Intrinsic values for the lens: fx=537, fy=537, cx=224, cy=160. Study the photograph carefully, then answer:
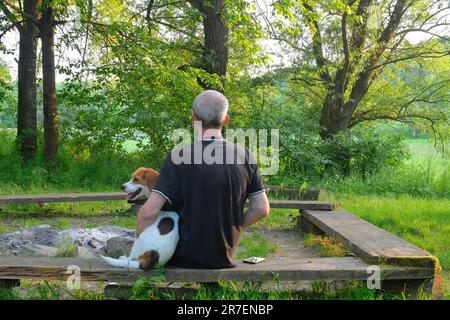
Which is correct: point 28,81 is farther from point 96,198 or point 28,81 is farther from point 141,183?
point 141,183

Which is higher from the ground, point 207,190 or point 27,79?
point 27,79

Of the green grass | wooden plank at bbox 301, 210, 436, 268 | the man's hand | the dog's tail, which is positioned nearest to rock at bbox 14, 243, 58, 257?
the dog's tail

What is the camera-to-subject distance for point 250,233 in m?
7.78

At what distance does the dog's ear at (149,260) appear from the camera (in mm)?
3855

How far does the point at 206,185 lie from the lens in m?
3.71

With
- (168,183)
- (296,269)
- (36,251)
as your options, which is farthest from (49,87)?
(296,269)

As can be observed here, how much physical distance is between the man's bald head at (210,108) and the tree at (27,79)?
10.3m

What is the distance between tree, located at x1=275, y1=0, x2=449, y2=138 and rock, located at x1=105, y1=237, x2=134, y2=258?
1137 cm

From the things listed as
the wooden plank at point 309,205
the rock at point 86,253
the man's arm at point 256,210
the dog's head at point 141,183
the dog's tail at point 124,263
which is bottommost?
the rock at point 86,253

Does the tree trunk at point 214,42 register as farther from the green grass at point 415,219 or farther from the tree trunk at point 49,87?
the green grass at point 415,219

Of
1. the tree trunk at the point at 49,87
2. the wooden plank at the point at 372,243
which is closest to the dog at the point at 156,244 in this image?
the wooden plank at the point at 372,243

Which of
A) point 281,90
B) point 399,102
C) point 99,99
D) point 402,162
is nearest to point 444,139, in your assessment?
point 399,102

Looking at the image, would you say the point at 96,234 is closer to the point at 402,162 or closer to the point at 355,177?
the point at 355,177

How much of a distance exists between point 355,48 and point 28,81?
30.8 ft
